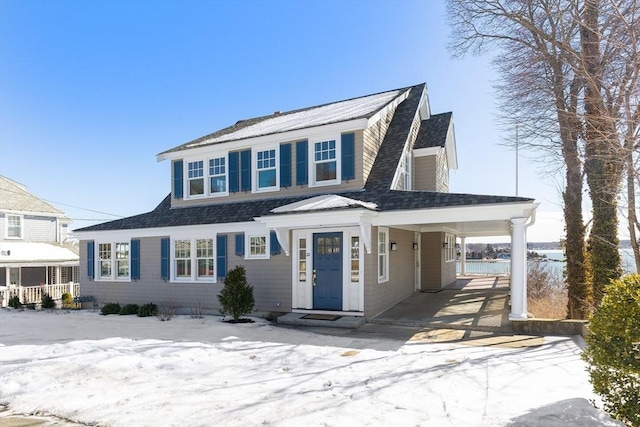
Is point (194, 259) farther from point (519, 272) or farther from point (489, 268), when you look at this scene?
point (489, 268)

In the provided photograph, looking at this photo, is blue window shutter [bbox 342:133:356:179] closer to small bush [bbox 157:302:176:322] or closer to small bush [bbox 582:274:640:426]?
small bush [bbox 157:302:176:322]

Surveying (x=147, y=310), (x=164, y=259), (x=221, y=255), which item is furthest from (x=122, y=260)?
(x=221, y=255)

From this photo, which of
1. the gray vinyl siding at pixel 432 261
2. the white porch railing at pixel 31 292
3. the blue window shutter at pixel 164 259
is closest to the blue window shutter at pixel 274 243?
the blue window shutter at pixel 164 259

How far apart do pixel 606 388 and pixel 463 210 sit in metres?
5.73

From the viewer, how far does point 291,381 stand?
17.8ft

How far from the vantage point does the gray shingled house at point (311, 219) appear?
9.82 meters

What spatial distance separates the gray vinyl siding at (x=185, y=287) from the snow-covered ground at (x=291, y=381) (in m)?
2.59

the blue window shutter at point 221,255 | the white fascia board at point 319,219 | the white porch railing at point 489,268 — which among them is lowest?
the white porch railing at point 489,268

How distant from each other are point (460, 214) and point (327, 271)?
386 cm

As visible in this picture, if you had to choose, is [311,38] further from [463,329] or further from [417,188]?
[463,329]

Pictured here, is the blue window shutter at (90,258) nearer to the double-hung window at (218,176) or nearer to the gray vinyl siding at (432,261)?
the double-hung window at (218,176)

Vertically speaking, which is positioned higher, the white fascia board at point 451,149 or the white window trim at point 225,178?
the white fascia board at point 451,149

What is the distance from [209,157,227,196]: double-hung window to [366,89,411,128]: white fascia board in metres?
5.45

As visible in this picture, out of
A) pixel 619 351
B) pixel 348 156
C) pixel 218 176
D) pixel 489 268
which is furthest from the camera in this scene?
pixel 489 268
